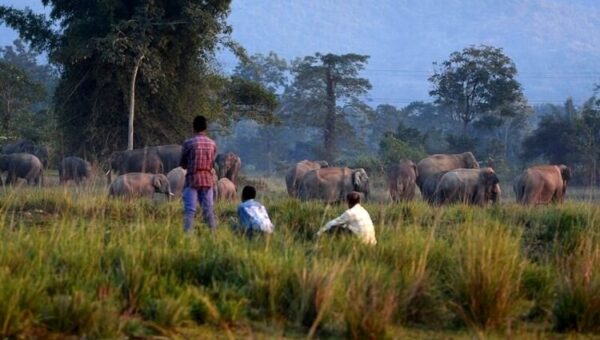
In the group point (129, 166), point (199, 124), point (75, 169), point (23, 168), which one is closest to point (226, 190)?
point (129, 166)

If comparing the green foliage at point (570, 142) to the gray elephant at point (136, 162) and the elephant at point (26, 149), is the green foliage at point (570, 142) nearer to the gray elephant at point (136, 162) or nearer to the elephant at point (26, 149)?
the gray elephant at point (136, 162)

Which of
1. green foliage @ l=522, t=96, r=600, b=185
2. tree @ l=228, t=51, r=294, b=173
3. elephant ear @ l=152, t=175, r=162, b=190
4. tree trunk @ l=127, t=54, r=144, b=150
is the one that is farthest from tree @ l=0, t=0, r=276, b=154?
tree @ l=228, t=51, r=294, b=173

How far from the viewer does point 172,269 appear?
896 centimetres

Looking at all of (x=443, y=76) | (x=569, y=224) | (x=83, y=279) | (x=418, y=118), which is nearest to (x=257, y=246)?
(x=83, y=279)

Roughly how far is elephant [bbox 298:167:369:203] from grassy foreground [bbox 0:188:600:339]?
48.8 feet

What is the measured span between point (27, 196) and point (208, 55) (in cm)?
1567

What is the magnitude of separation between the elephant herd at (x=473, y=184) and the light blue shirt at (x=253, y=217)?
11180 millimetres

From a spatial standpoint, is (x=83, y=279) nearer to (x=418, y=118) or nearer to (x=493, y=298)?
(x=493, y=298)

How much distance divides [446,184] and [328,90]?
32.9 m

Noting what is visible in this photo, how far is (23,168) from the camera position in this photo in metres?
29.7

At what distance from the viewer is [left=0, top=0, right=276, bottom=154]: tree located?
1103 inches

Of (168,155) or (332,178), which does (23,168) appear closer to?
(168,155)

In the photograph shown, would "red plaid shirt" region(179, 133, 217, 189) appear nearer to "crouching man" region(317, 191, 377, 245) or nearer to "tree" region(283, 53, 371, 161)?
"crouching man" region(317, 191, 377, 245)

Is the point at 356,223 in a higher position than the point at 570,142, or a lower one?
lower
